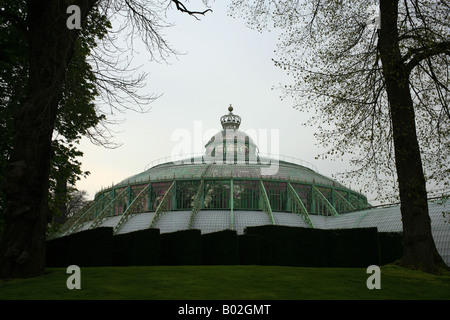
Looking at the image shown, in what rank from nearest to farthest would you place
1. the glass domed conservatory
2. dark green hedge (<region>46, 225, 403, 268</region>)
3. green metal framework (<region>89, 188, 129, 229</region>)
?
1. dark green hedge (<region>46, 225, 403, 268</region>)
2. the glass domed conservatory
3. green metal framework (<region>89, 188, 129, 229</region>)

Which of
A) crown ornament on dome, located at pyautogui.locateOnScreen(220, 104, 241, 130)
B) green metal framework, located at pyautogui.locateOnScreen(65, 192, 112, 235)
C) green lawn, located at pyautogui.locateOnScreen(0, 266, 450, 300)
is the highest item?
crown ornament on dome, located at pyautogui.locateOnScreen(220, 104, 241, 130)

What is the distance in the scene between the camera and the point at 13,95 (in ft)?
60.2

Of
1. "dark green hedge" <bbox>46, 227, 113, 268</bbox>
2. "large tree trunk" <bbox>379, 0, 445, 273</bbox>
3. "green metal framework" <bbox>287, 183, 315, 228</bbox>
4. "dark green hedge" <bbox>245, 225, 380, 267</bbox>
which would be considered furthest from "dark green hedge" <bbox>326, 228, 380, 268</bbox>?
"dark green hedge" <bbox>46, 227, 113, 268</bbox>

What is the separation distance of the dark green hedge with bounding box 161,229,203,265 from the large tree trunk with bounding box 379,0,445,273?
12.2m

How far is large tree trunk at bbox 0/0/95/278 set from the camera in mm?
10898

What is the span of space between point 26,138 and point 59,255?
11078 mm

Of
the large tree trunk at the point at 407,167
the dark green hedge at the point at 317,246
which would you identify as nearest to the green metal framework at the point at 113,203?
the dark green hedge at the point at 317,246

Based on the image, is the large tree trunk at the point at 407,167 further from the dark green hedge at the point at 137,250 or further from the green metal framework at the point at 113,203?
the green metal framework at the point at 113,203

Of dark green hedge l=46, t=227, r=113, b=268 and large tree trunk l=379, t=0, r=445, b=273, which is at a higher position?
large tree trunk l=379, t=0, r=445, b=273

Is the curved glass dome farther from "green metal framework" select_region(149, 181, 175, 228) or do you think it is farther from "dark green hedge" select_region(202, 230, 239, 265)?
"dark green hedge" select_region(202, 230, 239, 265)

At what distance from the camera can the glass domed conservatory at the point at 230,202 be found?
33.1 meters

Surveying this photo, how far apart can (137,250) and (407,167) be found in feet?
48.5
